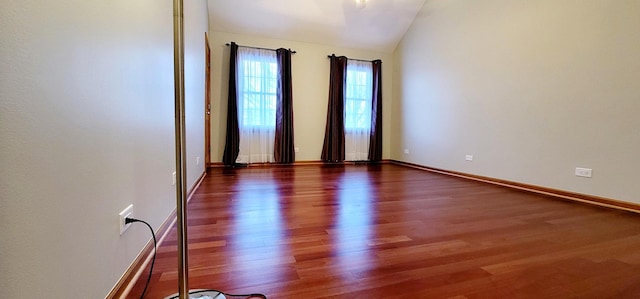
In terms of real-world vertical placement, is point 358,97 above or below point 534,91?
above

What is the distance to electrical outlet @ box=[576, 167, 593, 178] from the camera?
9.92 feet

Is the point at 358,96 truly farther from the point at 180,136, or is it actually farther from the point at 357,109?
the point at 180,136

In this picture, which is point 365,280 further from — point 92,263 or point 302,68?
point 302,68

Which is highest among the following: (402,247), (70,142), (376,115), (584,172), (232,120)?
(376,115)

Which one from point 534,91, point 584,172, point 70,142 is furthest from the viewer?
point 534,91

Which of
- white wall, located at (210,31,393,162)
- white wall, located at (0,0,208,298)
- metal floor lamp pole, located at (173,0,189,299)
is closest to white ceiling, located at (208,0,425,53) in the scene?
white wall, located at (210,31,393,162)

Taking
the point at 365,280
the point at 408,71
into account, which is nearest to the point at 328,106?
the point at 408,71

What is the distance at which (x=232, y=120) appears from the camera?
5305 mm

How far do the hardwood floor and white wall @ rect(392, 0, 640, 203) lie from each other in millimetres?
575

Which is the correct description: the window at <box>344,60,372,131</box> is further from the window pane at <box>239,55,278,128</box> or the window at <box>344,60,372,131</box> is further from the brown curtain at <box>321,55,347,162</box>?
the window pane at <box>239,55,278,128</box>

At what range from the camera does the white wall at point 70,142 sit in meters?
0.62

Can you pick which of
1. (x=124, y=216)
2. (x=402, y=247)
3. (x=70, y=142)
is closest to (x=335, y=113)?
(x=402, y=247)

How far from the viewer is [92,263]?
0.94 metres

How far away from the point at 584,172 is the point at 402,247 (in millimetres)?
2681
